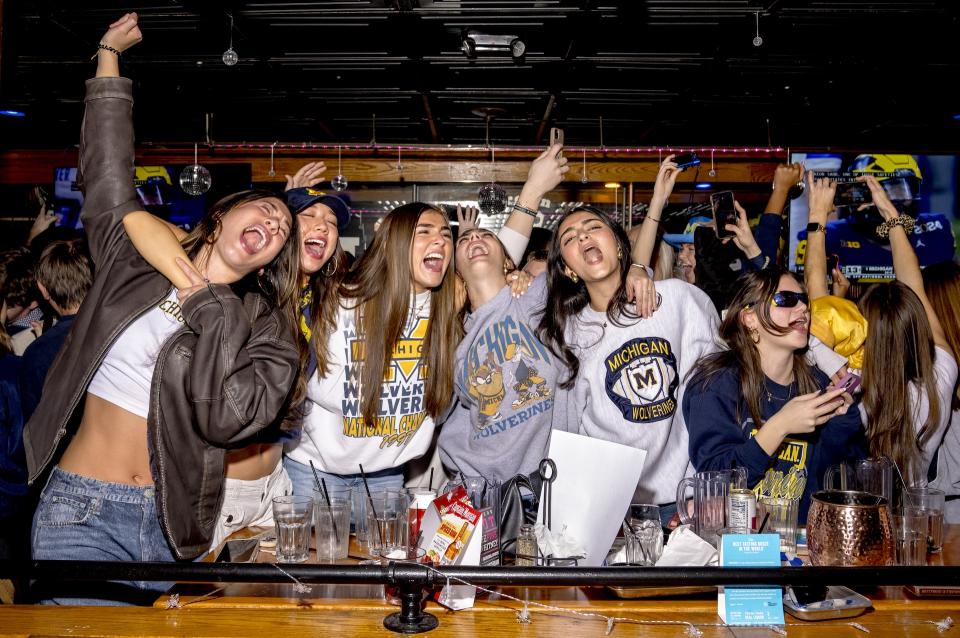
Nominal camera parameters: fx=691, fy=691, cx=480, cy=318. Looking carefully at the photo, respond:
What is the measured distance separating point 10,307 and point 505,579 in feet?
12.5

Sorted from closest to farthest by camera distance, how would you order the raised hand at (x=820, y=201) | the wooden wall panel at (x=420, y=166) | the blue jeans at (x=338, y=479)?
the blue jeans at (x=338, y=479) < the raised hand at (x=820, y=201) < the wooden wall panel at (x=420, y=166)

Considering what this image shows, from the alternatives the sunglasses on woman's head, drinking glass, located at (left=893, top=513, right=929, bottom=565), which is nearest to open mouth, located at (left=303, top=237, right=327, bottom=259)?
the sunglasses on woman's head

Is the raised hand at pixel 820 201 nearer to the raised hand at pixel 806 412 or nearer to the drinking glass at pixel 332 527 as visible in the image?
the raised hand at pixel 806 412

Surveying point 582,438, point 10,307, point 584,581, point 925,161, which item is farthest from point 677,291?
point 925,161

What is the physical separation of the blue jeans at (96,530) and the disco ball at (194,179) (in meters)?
3.54

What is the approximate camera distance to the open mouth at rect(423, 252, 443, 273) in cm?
274

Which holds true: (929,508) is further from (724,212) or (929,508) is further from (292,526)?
(724,212)

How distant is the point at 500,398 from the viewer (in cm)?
269

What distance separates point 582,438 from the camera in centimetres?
191

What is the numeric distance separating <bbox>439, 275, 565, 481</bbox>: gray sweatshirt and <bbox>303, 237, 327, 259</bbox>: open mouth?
69 centimetres

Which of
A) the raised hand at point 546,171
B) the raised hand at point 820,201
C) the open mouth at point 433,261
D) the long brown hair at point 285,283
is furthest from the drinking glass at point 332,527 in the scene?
the raised hand at point 820,201

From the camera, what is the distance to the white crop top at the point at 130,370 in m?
2.05

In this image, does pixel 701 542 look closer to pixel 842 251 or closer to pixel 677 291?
pixel 677 291

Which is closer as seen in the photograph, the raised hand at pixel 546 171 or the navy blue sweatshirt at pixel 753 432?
the navy blue sweatshirt at pixel 753 432
